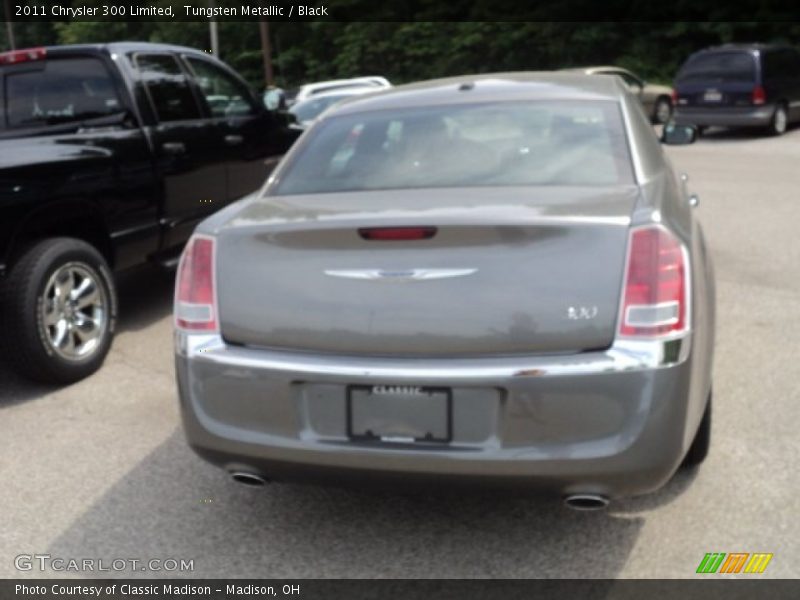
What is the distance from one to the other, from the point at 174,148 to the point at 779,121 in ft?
49.3

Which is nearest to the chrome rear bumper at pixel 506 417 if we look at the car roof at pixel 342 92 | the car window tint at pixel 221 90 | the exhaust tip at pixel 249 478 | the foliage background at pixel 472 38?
the exhaust tip at pixel 249 478

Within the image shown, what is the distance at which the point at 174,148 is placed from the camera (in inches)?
248

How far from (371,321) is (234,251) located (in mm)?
558

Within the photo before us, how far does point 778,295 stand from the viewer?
21.6ft

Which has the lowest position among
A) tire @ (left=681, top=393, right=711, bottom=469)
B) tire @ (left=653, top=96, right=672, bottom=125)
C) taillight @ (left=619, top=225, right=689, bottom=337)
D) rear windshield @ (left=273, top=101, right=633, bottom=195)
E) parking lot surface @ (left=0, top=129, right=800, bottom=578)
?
tire @ (left=653, top=96, right=672, bottom=125)

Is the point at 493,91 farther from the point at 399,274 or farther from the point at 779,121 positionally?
the point at 779,121

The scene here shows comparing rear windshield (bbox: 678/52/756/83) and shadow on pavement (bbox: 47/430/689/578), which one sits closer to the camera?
shadow on pavement (bbox: 47/430/689/578)

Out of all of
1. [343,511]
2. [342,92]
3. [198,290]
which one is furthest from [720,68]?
[198,290]

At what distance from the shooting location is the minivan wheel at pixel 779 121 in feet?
59.2

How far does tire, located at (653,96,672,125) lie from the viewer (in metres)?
22.7

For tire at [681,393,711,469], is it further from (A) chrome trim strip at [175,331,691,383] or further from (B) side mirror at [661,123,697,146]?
(B) side mirror at [661,123,697,146]

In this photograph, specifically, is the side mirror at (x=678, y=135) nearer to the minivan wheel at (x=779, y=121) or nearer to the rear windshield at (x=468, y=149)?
the rear windshield at (x=468, y=149)

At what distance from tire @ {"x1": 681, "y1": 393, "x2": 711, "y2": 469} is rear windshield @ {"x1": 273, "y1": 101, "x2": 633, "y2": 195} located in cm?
105

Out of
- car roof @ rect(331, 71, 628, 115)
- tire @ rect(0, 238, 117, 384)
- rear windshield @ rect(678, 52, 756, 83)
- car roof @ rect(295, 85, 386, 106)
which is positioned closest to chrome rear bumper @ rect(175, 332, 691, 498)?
car roof @ rect(331, 71, 628, 115)
